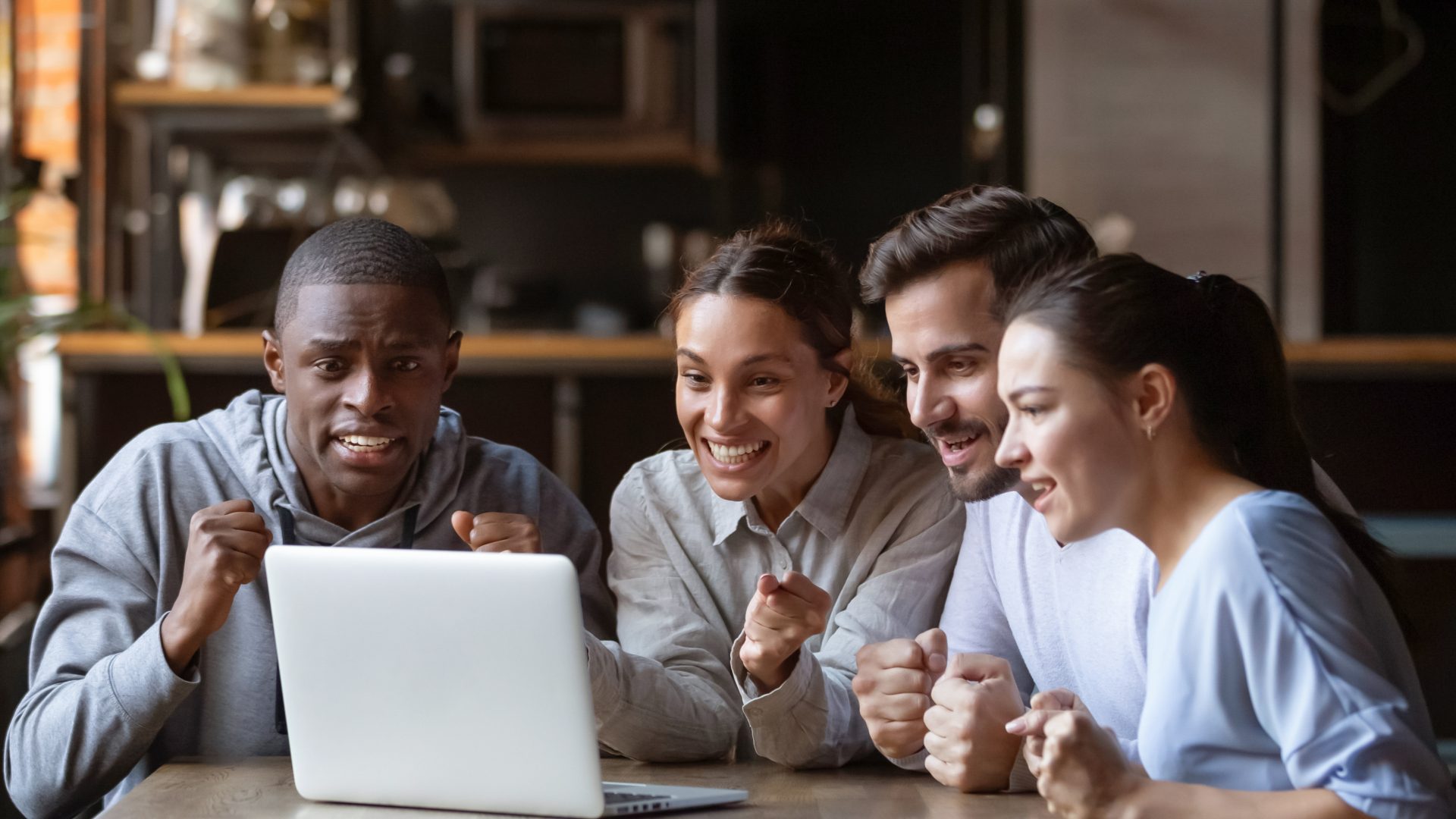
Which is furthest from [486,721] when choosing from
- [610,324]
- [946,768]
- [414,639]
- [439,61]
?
[439,61]


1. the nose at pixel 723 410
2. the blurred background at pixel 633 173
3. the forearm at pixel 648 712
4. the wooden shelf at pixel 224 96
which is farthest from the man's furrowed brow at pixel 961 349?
the wooden shelf at pixel 224 96

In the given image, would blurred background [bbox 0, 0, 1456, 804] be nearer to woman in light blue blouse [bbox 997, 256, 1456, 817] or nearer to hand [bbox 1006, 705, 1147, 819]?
woman in light blue blouse [bbox 997, 256, 1456, 817]

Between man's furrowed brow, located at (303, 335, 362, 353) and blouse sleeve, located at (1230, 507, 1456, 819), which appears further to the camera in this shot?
man's furrowed brow, located at (303, 335, 362, 353)

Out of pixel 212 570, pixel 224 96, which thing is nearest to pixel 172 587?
pixel 212 570

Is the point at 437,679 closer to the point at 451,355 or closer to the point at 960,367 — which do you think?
the point at 451,355

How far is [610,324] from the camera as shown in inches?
171

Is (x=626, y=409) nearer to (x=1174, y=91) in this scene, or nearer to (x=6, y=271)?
(x=6, y=271)

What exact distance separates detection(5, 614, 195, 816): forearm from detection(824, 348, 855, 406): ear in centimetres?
75

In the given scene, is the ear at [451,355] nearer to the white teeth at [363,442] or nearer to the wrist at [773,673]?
the white teeth at [363,442]

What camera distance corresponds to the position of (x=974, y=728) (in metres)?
1.22

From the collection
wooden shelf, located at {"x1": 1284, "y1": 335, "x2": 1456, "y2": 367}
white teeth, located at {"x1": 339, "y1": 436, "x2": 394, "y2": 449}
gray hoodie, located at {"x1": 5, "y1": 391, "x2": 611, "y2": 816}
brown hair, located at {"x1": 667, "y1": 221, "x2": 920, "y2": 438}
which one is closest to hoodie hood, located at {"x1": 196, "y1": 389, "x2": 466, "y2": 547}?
gray hoodie, located at {"x1": 5, "y1": 391, "x2": 611, "y2": 816}

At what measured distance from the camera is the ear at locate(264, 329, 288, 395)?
153cm

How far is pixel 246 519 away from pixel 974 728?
0.69 metres

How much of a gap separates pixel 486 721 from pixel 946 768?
16.0 inches
